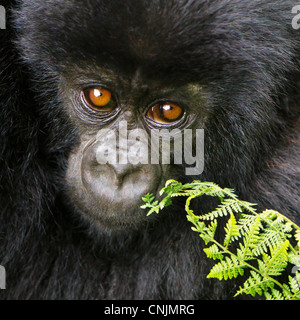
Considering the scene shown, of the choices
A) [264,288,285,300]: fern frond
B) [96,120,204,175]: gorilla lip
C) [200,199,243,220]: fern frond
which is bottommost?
[264,288,285,300]: fern frond

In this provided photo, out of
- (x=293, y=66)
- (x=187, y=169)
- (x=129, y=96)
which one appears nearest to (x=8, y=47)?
(x=129, y=96)

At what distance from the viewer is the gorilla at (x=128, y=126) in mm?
3062

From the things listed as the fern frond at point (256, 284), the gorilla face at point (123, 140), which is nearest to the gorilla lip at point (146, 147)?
the gorilla face at point (123, 140)

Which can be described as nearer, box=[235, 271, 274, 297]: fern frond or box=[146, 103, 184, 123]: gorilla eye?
box=[235, 271, 274, 297]: fern frond

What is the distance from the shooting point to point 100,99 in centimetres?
342

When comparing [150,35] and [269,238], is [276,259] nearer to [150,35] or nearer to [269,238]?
[269,238]

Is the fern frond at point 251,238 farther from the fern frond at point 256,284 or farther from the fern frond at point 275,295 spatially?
the fern frond at point 275,295

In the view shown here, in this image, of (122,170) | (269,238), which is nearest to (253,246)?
(269,238)

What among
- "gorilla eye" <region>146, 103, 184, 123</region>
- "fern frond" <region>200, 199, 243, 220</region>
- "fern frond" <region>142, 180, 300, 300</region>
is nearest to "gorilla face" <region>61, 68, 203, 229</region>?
"gorilla eye" <region>146, 103, 184, 123</region>

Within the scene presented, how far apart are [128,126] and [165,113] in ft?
0.84

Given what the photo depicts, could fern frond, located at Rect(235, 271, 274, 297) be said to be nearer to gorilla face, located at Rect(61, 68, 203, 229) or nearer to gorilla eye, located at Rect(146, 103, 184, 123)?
gorilla face, located at Rect(61, 68, 203, 229)

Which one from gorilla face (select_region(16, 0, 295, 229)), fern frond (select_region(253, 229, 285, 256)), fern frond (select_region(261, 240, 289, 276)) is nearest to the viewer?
fern frond (select_region(261, 240, 289, 276))

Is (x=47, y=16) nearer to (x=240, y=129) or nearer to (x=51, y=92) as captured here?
(x=51, y=92)

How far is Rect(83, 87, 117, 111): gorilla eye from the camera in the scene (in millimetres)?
3400
